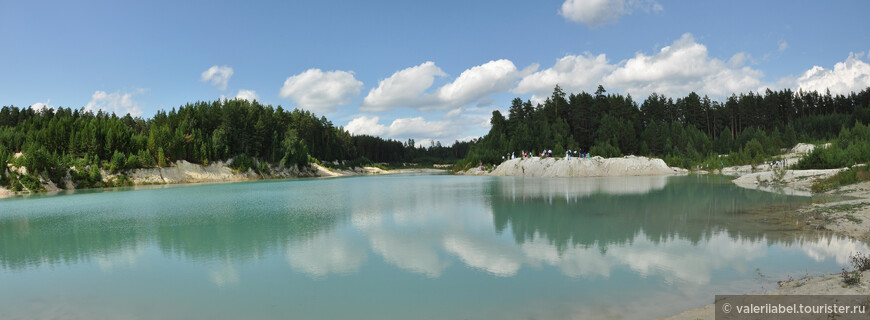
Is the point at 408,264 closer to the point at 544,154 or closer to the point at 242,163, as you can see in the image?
the point at 544,154

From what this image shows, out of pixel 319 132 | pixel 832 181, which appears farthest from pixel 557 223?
pixel 319 132

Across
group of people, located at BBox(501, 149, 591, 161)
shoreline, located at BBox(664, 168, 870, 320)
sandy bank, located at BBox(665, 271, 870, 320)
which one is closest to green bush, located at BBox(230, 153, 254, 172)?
group of people, located at BBox(501, 149, 591, 161)

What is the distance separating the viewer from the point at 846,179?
→ 3344cm

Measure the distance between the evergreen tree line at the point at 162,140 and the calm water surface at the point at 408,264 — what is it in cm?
5540

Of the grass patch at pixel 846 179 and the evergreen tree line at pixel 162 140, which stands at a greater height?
the evergreen tree line at pixel 162 140

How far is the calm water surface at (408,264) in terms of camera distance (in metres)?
10.1

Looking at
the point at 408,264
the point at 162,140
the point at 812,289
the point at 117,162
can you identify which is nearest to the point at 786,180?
the point at 812,289

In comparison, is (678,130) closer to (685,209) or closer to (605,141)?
(605,141)

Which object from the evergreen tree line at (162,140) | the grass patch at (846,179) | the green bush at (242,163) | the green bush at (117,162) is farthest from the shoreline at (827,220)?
the green bush at (242,163)

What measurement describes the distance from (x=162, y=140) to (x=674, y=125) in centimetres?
11954

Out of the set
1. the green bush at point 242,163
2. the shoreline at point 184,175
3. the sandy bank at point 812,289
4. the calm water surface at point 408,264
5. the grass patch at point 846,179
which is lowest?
the calm water surface at point 408,264

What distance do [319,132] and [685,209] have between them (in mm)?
120686

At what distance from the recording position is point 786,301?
28.1ft

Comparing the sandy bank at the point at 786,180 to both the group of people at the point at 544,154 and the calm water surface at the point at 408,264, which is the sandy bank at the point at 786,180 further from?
the group of people at the point at 544,154
